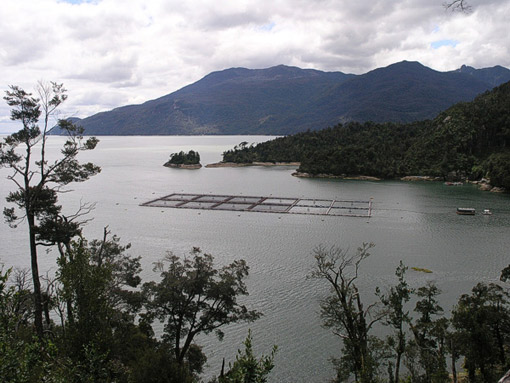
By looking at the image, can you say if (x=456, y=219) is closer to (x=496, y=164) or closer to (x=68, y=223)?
(x=496, y=164)

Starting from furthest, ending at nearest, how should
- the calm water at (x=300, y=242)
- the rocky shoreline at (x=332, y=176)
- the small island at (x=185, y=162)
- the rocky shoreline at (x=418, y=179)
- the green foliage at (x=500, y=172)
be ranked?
the small island at (x=185, y=162) < the rocky shoreline at (x=332, y=176) < the rocky shoreline at (x=418, y=179) < the green foliage at (x=500, y=172) < the calm water at (x=300, y=242)

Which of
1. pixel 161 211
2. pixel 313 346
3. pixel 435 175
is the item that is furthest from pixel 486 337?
pixel 435 175

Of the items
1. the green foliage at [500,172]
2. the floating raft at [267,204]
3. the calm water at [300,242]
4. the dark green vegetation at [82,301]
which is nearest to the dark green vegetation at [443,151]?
the green foliage at [500,172]

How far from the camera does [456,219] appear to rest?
112 feet

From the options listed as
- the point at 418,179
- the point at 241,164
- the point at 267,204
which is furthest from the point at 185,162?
the point at 418,179

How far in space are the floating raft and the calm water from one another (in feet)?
5.90

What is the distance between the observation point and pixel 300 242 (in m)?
28.0

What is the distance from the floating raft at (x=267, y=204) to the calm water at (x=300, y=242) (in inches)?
70.8

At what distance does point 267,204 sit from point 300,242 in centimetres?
1455

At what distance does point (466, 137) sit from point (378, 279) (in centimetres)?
5515

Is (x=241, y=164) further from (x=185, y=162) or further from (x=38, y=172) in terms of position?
(x=38, y=172)

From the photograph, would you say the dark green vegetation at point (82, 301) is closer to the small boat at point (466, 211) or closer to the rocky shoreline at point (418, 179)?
the small boat at point (466, 211)

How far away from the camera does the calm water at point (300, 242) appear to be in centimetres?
1543

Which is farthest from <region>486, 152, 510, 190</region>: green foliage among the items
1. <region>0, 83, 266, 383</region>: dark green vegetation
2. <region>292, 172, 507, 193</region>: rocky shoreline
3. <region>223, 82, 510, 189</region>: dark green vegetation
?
<region>0, 83, 266, 383</region>: dark green vegetation
